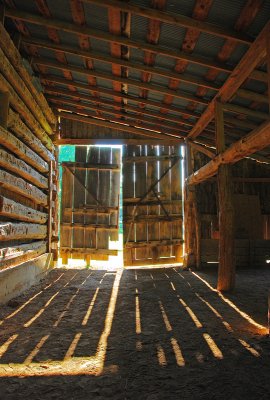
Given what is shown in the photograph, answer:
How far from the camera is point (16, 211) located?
17.4 ft

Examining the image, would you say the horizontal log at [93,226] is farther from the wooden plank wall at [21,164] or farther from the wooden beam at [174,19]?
the wooden beam at [174,19]

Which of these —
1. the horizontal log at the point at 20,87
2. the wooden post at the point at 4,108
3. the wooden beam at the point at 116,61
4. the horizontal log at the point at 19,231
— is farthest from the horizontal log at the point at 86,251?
the wooden beam at the point at 116,61

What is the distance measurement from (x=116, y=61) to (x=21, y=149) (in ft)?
7.87

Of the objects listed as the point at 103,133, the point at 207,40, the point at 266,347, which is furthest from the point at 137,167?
the point at 266,347

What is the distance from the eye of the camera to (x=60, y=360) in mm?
2754

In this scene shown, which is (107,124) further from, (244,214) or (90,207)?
(244,214)

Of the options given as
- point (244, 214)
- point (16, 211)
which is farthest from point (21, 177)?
point (244, 214)

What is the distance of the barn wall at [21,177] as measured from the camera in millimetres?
4828

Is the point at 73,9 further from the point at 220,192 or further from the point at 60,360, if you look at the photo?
the point at 60,360

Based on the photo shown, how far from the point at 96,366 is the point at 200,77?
511 cm

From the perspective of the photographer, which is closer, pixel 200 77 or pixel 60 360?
pixel 60 360

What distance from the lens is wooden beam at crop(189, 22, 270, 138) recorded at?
412cm

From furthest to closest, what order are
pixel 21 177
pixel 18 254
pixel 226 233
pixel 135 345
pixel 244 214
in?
pixel 244 214 → pixel 21 177 → pixel 226 233 → pixel 18 254 → pixel 135 345

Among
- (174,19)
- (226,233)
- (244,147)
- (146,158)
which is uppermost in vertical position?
(174,19)
